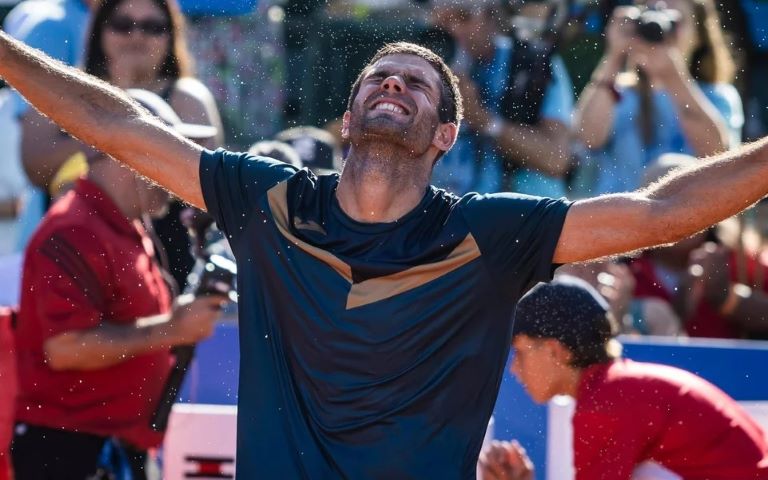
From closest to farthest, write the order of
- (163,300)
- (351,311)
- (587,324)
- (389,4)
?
(351,311), (587,324), (163,300), (389,4)

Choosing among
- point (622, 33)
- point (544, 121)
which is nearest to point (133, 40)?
point (544, 121)

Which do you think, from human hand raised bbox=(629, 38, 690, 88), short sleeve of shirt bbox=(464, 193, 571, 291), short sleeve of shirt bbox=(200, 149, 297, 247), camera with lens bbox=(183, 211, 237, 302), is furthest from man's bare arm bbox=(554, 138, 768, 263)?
human hand raised bbox=(629, 38, 690, 88)

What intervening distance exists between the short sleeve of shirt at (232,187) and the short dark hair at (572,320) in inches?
50.2

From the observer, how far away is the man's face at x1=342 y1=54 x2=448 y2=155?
3721mm

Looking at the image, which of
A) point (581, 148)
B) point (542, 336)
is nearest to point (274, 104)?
point (581, 148)

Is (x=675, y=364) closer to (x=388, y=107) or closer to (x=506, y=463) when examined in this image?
(x=506, y=463)

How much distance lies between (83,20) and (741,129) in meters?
3.12

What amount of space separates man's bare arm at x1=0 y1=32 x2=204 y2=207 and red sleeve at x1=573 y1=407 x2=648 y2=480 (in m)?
1.42

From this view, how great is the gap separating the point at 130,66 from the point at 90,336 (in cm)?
164

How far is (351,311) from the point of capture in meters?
3.49

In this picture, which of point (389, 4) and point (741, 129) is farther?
point (389, 4)

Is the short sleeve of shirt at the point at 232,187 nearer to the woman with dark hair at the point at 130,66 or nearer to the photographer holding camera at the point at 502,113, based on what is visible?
the woman with dark hair at the point at 130,66

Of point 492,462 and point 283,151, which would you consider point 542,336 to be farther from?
point 283,151

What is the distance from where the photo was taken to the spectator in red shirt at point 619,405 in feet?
14.0
